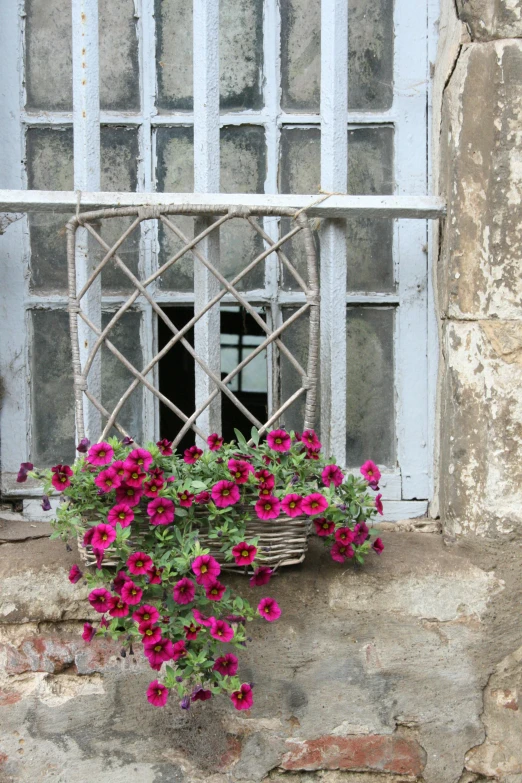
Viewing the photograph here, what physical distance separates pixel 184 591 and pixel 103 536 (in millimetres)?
205

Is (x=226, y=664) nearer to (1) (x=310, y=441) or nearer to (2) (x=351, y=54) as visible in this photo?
(1) (x=310, y=441)

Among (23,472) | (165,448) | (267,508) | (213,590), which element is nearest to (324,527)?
(267,508)

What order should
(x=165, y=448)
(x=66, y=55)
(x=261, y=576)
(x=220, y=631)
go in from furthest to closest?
(x=66, y=55)
(x=165, y=448)
(x=261, y=576)
(x=220, y=631)

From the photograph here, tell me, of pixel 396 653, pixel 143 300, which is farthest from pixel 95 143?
pixel 396 653

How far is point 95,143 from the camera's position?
2057 millimetres

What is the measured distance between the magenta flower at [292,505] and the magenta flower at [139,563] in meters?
0.31

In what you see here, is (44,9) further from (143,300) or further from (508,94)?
(508,94)

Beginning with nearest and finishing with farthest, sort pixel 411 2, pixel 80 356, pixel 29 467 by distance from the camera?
pixel 29 467
pixel 80 356
pixel 411 2

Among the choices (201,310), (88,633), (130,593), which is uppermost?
(201,310)

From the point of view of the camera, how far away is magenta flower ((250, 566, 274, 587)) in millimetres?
Answer: 1853

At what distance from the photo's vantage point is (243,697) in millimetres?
1791

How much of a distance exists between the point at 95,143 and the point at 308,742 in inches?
59.8

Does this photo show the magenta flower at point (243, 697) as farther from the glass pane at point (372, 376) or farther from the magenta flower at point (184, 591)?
the glass pane at point (372, 376)

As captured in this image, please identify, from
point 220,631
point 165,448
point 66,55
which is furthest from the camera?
point 66,55
